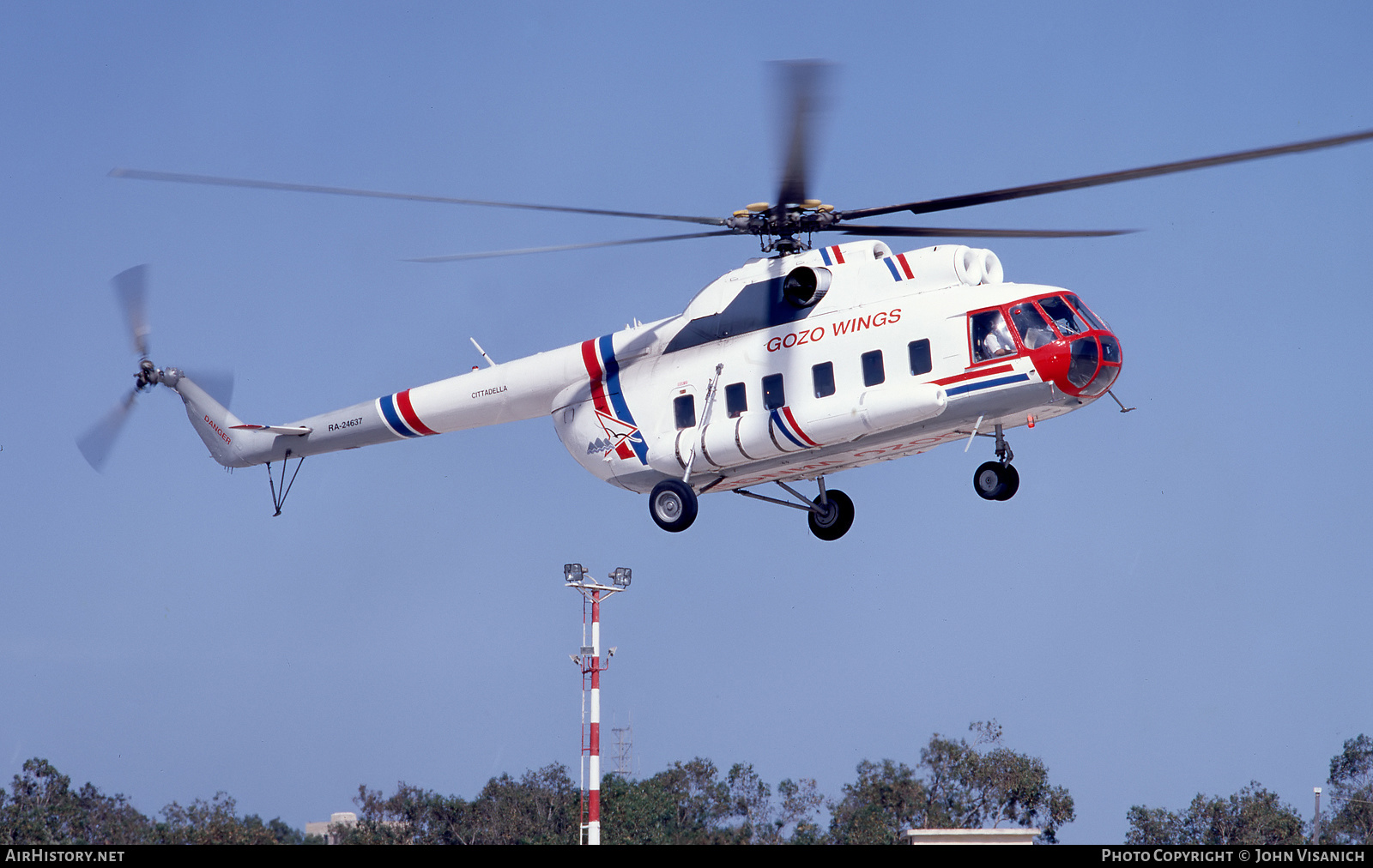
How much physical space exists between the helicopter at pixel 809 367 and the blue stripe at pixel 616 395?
0.03m

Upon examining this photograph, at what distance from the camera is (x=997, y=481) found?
2181 centimetres

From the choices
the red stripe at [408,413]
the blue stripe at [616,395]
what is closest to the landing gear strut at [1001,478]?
the blue stripe at [616,395]

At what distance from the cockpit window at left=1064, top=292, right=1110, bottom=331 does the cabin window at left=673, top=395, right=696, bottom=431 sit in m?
5.91

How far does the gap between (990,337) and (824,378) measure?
8.33ft

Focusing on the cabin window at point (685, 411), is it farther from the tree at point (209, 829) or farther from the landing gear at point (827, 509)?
the tree at point (209, 829)

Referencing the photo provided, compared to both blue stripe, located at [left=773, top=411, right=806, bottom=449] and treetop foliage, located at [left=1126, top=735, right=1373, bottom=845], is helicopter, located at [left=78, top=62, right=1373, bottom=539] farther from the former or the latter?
treetop foliage, located at [left=1126, top=735, right=1373, bottom=845]

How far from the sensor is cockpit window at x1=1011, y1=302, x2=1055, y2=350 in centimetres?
2019

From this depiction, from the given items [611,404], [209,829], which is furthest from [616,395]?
[209,829]

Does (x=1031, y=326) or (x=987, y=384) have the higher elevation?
(x=1031, y=326)

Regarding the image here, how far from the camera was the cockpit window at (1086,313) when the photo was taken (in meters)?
20.6

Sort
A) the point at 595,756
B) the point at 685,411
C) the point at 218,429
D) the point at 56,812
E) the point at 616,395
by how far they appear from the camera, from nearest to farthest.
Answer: the point at 685,411 < the point at 616,395 < the point at 218,429 < the point at 595,756 < the point at 56,812

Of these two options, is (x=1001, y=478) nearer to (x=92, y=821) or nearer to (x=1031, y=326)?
(x=1031, y=326)

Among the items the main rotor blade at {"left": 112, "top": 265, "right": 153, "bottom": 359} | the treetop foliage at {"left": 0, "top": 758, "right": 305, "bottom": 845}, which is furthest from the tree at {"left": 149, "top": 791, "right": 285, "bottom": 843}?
the main rotor blade at {"left": 112, "top": 265, "right": 153, "bottom": 359}

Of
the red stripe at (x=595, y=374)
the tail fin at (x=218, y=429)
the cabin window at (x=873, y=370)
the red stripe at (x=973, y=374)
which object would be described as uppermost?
the tail fin at (x=218, y=429)
